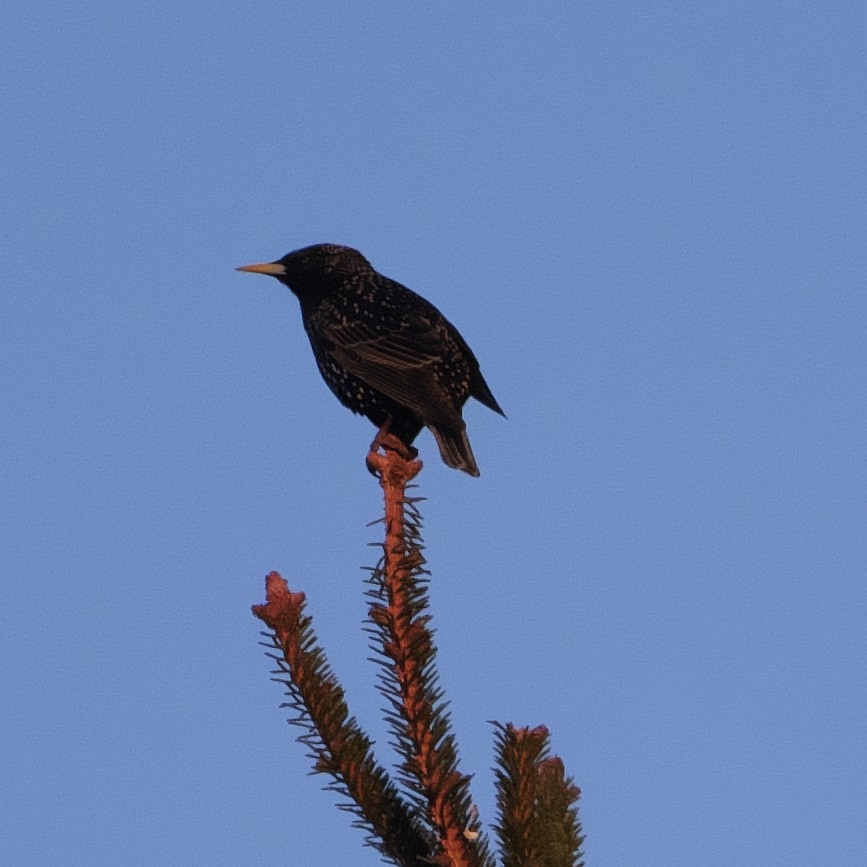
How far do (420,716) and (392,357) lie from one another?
13.8ft

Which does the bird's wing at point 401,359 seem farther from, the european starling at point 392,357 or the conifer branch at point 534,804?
the conifer branch at point 534,804

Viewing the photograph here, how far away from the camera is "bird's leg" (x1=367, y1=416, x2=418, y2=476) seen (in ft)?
12.3

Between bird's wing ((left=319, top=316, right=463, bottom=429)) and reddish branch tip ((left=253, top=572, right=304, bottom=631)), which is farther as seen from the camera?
bird's wing ((left=319, top=316, right=463, bottom=429))

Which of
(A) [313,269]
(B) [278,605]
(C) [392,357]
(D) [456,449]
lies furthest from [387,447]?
(A) [313,269]

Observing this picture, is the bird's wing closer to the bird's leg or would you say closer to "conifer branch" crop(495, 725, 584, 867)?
the bird's leg

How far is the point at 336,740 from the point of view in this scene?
277cm

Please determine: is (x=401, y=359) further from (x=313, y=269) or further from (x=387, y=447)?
(x=387, y=447)

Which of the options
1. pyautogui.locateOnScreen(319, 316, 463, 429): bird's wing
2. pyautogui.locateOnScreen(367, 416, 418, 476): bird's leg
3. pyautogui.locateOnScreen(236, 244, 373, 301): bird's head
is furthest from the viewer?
pyautogui.locateOnScreen(236, 244, 373, 301): bird's head

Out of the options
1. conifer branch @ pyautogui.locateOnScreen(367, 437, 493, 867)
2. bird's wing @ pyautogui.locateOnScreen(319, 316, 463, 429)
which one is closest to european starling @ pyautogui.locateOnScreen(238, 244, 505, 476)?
bird's wing @ pyautogui.locateOnScreen(319, 316, 463, 429)

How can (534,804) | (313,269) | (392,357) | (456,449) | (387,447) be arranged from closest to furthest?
(534,804)
(387,447)
(456,449)
(392,357)
(313,269)

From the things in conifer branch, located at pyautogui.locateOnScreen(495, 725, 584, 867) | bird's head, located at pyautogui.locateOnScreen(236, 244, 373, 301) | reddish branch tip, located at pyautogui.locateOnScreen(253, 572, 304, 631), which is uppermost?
bird's head, located at pyautogui.locateOnScreen(236, 244, 373, 301)

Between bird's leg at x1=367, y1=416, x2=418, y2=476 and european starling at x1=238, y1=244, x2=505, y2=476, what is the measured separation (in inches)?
0.9

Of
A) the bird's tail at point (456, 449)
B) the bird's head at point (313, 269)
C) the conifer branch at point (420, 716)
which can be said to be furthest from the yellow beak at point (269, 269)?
the conifer branch at point (420, 716)

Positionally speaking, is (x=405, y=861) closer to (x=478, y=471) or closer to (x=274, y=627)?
(x=274, y=627)
